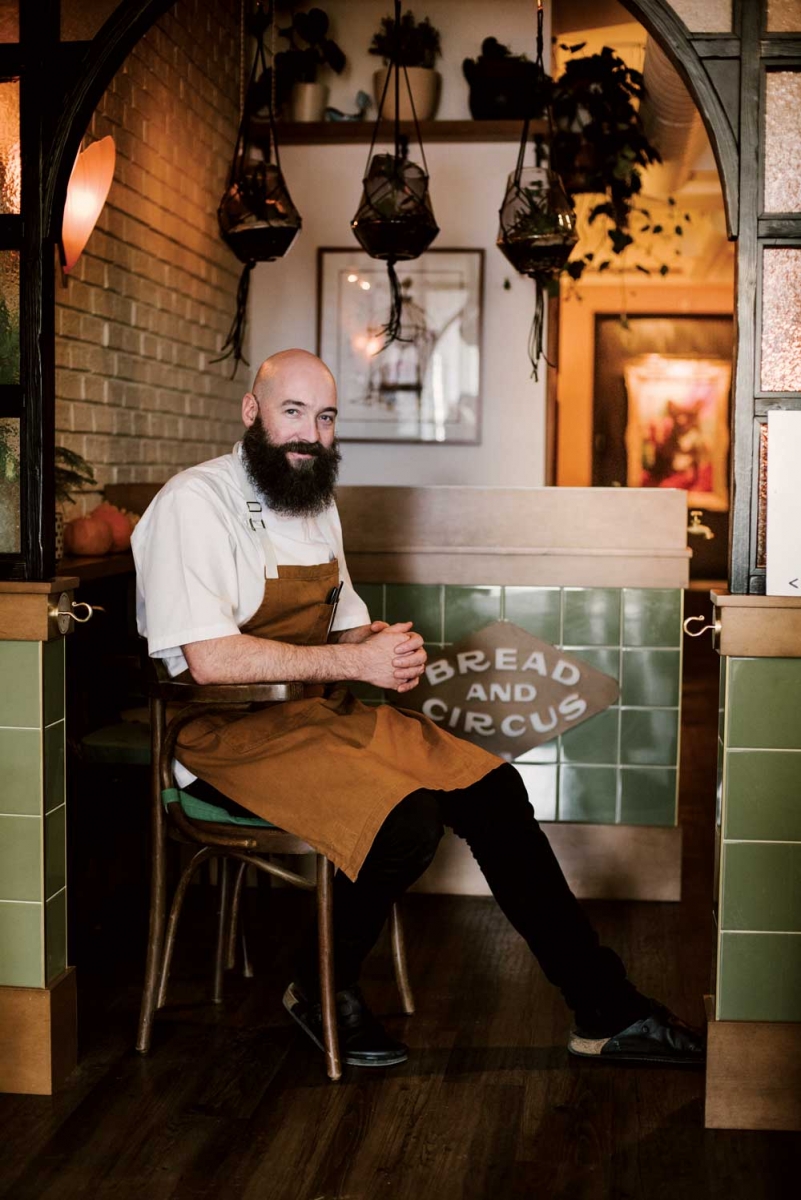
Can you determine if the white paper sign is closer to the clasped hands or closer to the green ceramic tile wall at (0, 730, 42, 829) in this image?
the clasped hands

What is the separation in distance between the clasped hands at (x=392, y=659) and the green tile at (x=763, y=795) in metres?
0.65

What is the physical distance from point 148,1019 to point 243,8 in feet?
13.3

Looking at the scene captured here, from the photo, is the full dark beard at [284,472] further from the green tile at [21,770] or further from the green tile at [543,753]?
the green tile at [543,753]

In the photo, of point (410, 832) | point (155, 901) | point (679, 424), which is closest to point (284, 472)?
point (410, 832)

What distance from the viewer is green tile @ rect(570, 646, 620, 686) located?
3.72 meters

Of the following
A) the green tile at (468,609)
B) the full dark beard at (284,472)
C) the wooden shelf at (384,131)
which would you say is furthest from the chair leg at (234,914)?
the wooden shelf at (384,131)

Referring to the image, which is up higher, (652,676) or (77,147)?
(77,147)

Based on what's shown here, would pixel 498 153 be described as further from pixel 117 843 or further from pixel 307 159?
pixel 117 843

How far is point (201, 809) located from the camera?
2.66 m

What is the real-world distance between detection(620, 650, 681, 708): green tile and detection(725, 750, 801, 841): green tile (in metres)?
1.29

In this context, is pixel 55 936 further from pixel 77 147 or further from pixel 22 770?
pixel 77 147

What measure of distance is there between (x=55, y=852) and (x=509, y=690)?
1549mm

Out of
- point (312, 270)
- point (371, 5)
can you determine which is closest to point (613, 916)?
point (312, 270)

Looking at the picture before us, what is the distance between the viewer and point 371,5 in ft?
17.3
